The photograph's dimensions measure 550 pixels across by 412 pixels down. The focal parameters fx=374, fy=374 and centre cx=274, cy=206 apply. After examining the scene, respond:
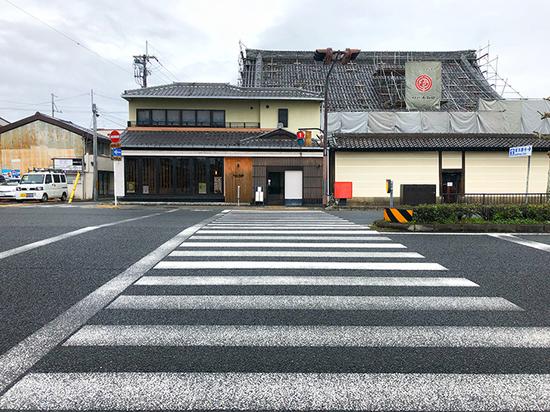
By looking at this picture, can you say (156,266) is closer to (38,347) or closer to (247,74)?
(38,347)

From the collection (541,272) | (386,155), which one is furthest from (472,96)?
(541,272)

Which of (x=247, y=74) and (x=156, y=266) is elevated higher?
(x=247, y=74)

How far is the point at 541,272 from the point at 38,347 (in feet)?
23.7

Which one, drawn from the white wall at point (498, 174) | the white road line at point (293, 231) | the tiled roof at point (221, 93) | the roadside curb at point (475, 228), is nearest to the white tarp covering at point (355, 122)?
the tiled roof at point (221, 93)

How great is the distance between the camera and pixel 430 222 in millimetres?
11672

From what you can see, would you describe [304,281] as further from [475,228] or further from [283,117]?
[283,117]

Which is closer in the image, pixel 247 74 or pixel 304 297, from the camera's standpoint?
pixel 304 297

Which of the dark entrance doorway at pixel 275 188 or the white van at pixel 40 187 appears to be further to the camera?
the dark entrance doorway at pixel 275 188

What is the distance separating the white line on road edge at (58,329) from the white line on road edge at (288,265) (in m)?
0.60

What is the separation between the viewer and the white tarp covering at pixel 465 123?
28281 millimetres

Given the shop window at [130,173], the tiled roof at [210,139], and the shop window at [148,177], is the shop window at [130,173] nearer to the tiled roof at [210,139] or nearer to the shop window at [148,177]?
the shop window at [148,177]

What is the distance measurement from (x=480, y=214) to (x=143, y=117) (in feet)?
78.3

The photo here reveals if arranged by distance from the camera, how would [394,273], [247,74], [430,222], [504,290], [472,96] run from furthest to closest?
[247,74], [472,96], [430,222], [394,273], [504,290]

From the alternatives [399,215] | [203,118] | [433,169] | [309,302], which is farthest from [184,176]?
[309,302]
